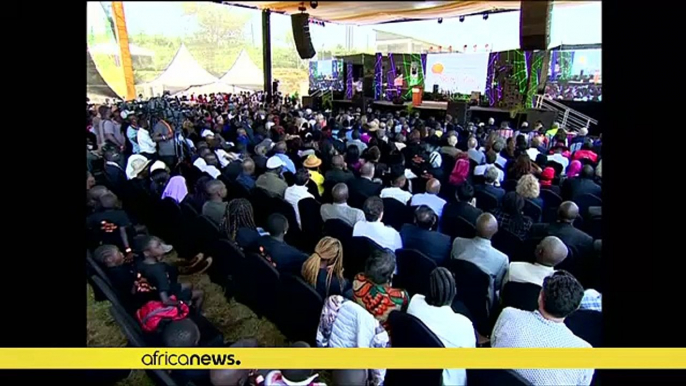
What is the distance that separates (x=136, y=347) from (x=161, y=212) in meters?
2.48

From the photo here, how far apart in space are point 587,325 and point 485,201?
2.30 metres

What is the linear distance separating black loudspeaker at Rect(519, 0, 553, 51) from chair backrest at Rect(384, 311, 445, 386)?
1.24m

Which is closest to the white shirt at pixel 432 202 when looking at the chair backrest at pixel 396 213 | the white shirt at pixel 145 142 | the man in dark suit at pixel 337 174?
the chair backrest at pixel 396 213

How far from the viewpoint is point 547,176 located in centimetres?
543

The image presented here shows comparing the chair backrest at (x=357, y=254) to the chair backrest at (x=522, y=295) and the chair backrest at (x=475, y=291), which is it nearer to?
the chair backrest at (x=475, y=291)

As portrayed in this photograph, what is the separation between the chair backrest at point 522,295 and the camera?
257 cm

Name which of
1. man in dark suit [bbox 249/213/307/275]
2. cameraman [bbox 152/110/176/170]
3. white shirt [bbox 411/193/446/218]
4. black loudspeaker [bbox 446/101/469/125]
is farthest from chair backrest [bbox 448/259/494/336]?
black loudspeaker [bbox 446/101/469/125]

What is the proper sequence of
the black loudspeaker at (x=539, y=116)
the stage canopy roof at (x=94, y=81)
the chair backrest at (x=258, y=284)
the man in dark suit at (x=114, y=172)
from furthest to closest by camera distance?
the black loudspeaker at (x=539, y=116), the man in dark suit at (x=114, y=172), the chair backrest at (x=258, y=284), the stage canopy roof at (x=94, y=81)

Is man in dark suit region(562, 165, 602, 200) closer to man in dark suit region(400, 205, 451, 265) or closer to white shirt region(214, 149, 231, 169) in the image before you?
man in dark suit region(400, 205, 451, 265)

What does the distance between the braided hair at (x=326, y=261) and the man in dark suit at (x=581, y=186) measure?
3.00 m

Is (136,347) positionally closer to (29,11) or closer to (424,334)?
(424,334)

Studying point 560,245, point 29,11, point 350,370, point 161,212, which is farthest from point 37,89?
point 560,245

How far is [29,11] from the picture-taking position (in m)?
2.07

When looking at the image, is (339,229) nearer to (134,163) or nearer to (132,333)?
(132,333)
